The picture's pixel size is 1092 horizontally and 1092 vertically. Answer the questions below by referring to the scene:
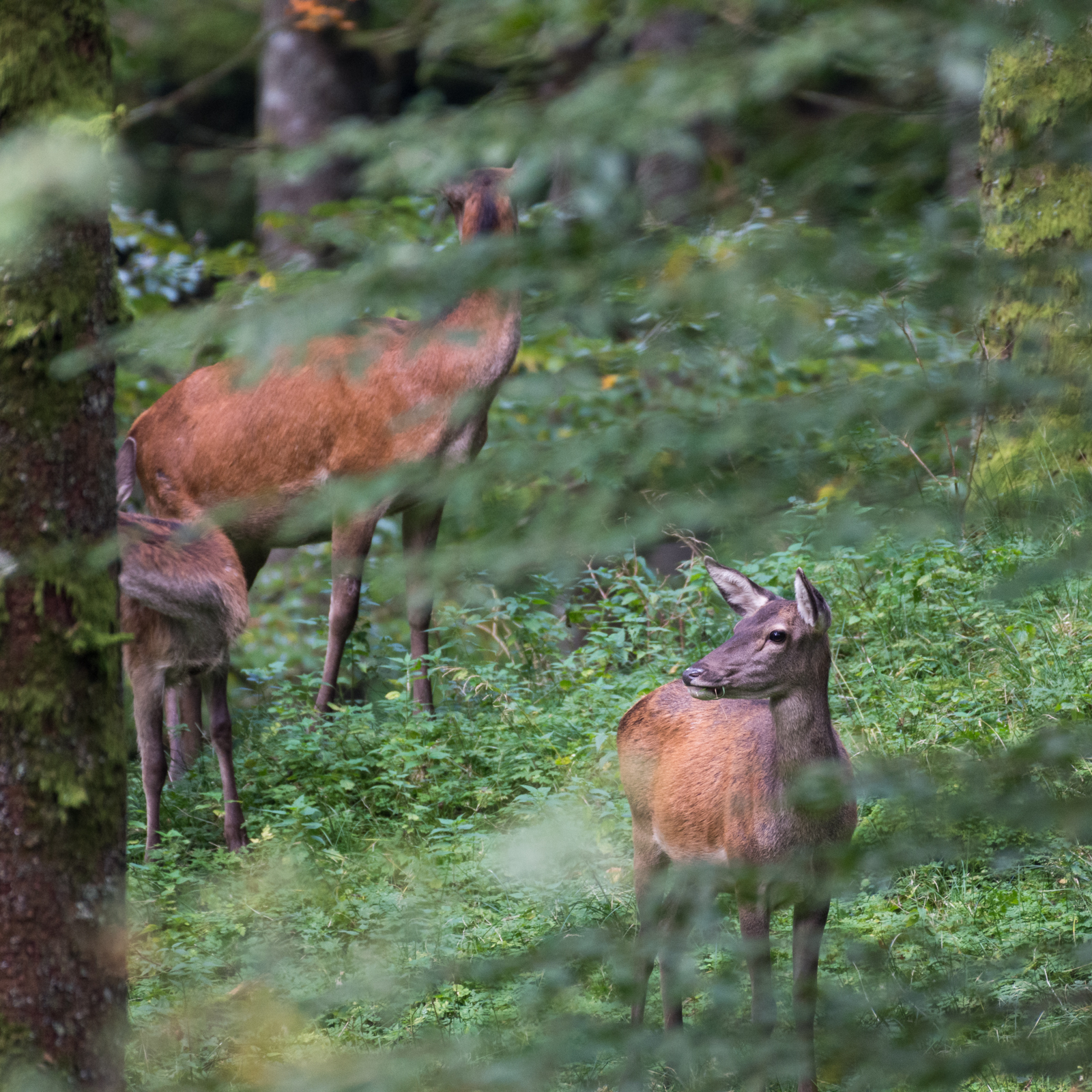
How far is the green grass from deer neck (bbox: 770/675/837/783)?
1.02ft

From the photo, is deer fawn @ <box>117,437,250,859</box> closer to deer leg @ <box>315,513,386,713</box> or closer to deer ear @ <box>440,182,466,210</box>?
deer leg @ <box>315,513,386,713</box>

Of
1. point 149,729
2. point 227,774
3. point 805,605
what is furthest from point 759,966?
point 149,729

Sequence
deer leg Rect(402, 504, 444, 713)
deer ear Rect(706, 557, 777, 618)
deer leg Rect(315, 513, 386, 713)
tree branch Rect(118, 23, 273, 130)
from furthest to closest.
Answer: deer leg Rect(315, 513, 386, 713) < deer leg Rect(402, 504, 444, 713) < deer ear Rect(706, 557, 777, 618) < tree branch Rect(118, 23, 273, 130)

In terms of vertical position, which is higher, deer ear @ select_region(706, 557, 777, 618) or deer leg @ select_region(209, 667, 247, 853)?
deer ear @ select_region(706, 557, 777, 618)

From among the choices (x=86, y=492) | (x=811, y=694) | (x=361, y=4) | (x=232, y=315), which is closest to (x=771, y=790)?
(x=811, y=694)

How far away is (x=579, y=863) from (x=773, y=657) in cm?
117

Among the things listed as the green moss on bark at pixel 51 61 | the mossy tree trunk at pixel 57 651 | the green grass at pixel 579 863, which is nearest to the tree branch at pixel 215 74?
the green moss on bark at pixel 51 61

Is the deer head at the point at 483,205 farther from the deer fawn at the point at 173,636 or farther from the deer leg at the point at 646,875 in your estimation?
the deer leg at the point at 646,875

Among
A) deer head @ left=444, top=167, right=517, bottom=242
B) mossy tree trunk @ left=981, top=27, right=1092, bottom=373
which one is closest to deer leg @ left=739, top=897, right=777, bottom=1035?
mossy tree trunk @ left=981, top=27, right=1092, bottom=373

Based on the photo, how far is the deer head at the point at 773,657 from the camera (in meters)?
4.43

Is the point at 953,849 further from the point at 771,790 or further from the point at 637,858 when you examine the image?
the point at 637,858

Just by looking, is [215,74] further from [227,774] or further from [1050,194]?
[227,774]

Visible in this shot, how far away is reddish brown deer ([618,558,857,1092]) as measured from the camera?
4.18 meters

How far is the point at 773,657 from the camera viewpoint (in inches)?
176
